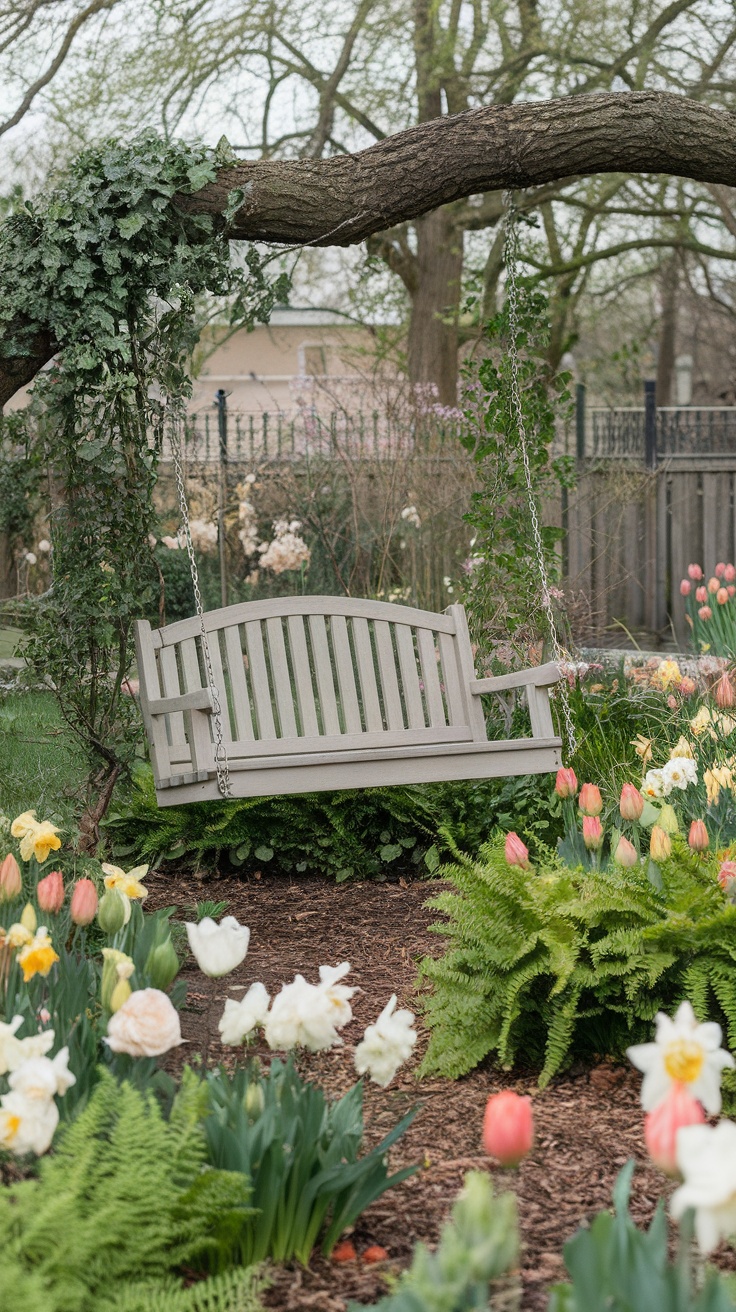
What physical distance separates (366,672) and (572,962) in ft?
7.75

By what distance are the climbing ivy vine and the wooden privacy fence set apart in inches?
240

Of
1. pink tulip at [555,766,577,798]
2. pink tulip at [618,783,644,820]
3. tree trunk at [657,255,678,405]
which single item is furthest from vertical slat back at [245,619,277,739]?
tree trunk at [657,255,678,405]

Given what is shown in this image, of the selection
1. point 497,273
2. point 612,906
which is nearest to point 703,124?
point 612,906

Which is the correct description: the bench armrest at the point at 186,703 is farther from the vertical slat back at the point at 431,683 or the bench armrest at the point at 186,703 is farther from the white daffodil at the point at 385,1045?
the white daffodil at the point at 385,1045

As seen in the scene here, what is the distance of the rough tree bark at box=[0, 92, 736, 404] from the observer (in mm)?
4238

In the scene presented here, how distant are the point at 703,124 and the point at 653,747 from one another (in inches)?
87.8

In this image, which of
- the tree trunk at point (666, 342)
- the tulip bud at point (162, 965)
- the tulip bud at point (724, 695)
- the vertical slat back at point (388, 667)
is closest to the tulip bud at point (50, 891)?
the tulip bud at point (162, 965)

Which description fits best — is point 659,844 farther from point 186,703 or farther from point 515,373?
point 515,373

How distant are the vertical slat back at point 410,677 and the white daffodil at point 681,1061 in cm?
341

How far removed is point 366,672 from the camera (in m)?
5.00

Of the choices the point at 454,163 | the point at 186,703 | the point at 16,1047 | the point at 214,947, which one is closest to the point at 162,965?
the point at 214,947

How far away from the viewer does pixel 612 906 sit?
287 cm

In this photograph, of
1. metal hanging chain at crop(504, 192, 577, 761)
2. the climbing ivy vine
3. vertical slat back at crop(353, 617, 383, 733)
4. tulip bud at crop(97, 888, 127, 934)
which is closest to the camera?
tulip bud at crop(97, 888, 127, 934)

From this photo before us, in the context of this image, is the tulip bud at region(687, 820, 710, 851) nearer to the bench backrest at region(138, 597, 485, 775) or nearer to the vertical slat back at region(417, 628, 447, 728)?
the bench backrest at region(138, 597, 485, 775)
